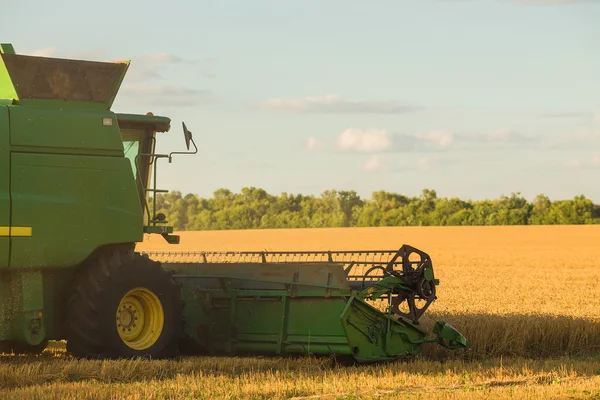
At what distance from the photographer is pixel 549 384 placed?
29.9 ft

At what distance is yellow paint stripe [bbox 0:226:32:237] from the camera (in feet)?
29.5

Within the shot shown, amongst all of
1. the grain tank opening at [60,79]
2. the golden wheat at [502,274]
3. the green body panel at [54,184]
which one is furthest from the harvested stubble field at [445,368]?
the grain tank opening at [60,79]

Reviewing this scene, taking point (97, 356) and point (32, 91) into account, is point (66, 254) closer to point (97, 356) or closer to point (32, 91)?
point (97, 356)

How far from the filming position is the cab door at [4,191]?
900 cm

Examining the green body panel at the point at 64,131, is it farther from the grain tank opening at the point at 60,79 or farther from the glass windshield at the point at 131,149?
the glass windshield at the point at 131,149

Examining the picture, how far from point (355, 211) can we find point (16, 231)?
181 ft

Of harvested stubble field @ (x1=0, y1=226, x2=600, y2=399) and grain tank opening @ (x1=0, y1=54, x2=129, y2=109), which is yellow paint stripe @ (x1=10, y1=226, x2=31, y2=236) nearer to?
harvested stubble field @ (x1=0, y1=226, x2=600, y2=399)

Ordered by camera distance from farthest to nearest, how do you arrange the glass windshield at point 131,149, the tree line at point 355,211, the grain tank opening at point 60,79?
the tree line at point 355,211
the glass windshield at point 131,149
the grain tank opening at point 60,79

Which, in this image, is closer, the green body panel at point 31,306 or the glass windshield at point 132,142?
the green body panel at point 31,306

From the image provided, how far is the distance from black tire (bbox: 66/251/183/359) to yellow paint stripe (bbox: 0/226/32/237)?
2.47ft

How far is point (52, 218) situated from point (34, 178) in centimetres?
42

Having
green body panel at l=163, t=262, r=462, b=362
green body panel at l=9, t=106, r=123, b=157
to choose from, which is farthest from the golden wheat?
green body panel at l=9, t=106, r=123, b=157

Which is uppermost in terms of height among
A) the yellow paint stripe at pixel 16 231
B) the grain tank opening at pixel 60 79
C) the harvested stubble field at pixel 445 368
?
the grain tank opening at pixel 60 79

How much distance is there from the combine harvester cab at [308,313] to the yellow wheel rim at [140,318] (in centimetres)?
65
